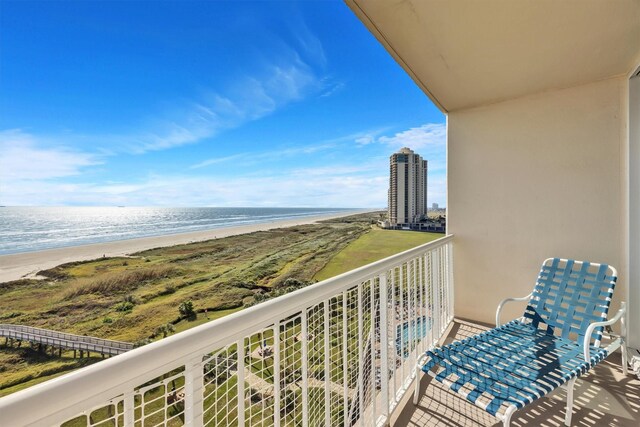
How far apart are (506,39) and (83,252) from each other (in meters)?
30.0

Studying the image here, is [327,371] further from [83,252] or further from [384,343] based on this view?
[83,252]

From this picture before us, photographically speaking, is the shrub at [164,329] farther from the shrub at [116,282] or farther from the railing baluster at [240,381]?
the railing baluster at [240,381]

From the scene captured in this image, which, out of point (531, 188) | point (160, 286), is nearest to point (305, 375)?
point (531, 188)

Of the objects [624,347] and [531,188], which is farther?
[531,188]

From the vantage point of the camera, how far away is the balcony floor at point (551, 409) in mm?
1707

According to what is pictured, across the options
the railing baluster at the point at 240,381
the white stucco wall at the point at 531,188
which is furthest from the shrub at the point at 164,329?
the railing baluster at the point at 240,381

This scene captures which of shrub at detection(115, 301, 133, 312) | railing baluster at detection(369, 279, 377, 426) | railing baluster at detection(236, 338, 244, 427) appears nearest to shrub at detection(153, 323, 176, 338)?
shrub at detection(115, 301, 133, 312)

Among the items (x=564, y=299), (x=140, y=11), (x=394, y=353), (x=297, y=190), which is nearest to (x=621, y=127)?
(x=564, y=299)

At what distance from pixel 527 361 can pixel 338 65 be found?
22.5 metres

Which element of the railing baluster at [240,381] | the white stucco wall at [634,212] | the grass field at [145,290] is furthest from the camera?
the grass field at [145,290]

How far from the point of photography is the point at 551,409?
5.87 ft

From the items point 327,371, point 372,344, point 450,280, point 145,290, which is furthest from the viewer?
point 145,290

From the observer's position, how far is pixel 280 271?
26.3 meters

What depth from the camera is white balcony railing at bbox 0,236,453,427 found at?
499mm
